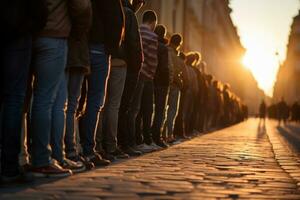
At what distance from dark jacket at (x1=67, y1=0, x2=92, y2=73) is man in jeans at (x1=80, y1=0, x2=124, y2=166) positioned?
281mm

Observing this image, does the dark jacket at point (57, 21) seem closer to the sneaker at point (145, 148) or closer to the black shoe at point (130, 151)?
the black shoe at point (130, 151)

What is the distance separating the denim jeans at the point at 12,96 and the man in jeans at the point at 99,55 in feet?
4.77

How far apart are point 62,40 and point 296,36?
98209 mm

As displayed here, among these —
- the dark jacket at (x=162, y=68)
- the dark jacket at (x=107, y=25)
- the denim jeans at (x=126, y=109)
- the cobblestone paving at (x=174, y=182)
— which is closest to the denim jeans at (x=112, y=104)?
the cobblestone paving at (x=174, y=182)

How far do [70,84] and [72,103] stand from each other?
0.18m

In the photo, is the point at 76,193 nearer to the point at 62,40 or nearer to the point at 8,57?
the point at 8,57

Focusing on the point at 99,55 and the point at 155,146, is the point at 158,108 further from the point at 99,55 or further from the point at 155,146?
the point at 99,55

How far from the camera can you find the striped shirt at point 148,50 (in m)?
8.47

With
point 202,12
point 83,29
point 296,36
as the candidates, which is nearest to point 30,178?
point 83,29

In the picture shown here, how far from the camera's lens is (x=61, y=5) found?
17.0 feet

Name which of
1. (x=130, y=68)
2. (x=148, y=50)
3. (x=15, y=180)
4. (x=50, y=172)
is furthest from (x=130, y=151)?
(x=15, y=180)

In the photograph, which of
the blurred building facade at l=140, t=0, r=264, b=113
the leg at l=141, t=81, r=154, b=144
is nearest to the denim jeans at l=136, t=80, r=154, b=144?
the leg at l=141, t=81, r=154, b=144

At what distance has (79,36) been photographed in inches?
212

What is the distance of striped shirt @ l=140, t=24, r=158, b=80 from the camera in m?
8.47
